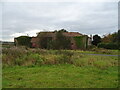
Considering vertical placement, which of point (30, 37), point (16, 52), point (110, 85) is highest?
point (30, 37)

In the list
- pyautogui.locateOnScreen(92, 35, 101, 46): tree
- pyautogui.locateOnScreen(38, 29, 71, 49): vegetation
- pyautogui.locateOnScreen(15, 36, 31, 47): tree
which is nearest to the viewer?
pyautogui.locateOnScreen(38, 29, 71, 49): vegetation

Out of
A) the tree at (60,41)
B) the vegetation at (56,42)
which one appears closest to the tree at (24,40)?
the vegetation at (56,42)

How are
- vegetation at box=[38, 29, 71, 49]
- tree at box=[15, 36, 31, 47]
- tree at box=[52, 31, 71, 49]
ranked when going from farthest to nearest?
tree at box=[15, 36, 31, 47]
vegetation at box=[38, 29, 71, 49]
tree at box=[52, 31, 71, 49]


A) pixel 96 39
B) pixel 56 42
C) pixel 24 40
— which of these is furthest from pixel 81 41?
pixel 24 40

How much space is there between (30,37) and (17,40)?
3.62 m

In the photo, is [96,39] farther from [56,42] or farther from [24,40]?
[24,40]

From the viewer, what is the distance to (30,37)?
42.8 meters

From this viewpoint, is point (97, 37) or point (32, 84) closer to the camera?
point (32, 84)

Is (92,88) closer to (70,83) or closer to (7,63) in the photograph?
(70,83)

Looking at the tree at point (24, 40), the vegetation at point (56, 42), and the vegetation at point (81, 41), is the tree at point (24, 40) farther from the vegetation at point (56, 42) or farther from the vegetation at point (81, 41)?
the vegetation at point (81, 41)

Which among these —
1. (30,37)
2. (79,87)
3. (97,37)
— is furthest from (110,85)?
(97,37)

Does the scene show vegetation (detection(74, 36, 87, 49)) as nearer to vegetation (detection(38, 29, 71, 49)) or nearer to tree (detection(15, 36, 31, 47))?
vegetation (detection(38, 29, 71, 49))

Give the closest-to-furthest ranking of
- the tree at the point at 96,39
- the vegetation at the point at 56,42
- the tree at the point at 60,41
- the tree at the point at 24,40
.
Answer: the tree at the point at 60,41 → the vegetation at the point at 56,42 → the tree at the point at 24,40 → the tree at the point at 96,39

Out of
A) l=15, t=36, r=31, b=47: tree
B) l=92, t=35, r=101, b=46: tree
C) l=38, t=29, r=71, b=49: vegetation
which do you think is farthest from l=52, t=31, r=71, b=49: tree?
l=92, t=35, r=101, b=46: tree
